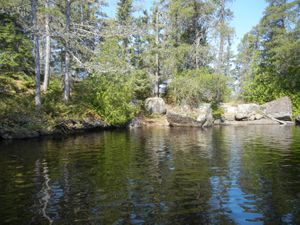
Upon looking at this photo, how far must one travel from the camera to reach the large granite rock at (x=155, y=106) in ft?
126

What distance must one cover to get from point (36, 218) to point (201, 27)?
133 ft

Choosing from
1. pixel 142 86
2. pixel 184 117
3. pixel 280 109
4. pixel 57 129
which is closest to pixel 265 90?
pixel 280 109

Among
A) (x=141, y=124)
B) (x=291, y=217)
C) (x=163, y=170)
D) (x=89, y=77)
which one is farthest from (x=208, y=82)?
(x=291, y=217)

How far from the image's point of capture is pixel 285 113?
36.9 meters

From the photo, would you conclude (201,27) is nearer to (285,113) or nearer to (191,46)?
(191,46)

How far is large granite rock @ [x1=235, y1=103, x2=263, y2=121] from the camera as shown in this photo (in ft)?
125

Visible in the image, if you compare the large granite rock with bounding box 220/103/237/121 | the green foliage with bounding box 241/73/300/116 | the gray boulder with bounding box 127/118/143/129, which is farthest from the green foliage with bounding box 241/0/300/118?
the gray boulder with bounding box 127/118/143/129

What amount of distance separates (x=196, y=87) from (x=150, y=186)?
27.6m

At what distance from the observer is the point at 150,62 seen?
4119 cm

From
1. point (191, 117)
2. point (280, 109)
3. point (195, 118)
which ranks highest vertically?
point (280, 109)

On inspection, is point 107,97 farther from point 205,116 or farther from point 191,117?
point 205,116

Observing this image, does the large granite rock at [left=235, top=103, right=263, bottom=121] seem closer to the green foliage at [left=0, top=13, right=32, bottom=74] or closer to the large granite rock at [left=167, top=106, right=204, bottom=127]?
the large granite rock at [left=167, top=106, right=204, bottom=127]

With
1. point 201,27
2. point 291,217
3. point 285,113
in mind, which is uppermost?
point 201,27

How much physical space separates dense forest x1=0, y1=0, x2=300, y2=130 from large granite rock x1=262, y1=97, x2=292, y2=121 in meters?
3.85
